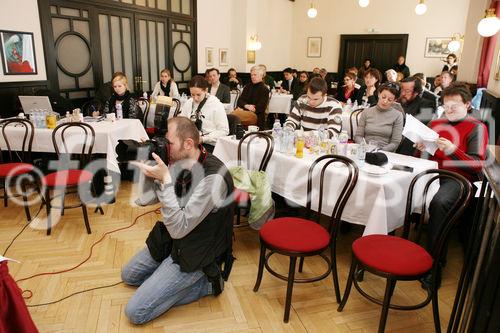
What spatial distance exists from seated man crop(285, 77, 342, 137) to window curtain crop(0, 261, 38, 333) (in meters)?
2.59

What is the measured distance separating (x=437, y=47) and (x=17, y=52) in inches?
371

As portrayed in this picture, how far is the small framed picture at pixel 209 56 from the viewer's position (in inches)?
341

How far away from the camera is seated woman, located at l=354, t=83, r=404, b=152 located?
3.21m

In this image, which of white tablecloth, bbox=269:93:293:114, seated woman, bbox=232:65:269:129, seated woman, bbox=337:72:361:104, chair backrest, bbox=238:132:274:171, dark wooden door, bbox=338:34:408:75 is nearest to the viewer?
chair backrest, bbox=238:132:274:171

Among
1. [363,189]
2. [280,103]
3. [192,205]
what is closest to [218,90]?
[280,103]

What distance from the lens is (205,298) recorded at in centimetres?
229

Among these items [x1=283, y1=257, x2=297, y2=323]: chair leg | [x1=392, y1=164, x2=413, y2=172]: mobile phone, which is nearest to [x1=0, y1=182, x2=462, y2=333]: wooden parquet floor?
[x1=283, y1=257, x2=297, y2=323]: chair leg

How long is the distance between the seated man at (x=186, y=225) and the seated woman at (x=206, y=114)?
1.64m

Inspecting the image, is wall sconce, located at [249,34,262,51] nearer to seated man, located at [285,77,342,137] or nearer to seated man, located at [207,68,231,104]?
seated man, located at [207,68,231,104]

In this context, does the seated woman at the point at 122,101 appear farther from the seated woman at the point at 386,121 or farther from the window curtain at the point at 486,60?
the window curtain at the point at 486,60

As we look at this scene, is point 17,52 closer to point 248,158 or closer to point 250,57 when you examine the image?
point 248,158

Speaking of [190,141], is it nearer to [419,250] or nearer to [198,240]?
[198,240]

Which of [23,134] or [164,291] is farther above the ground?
[23,134]

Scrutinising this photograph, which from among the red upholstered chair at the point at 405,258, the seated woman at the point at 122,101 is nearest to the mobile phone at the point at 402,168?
the red upholstered chair at the point at 405,258
